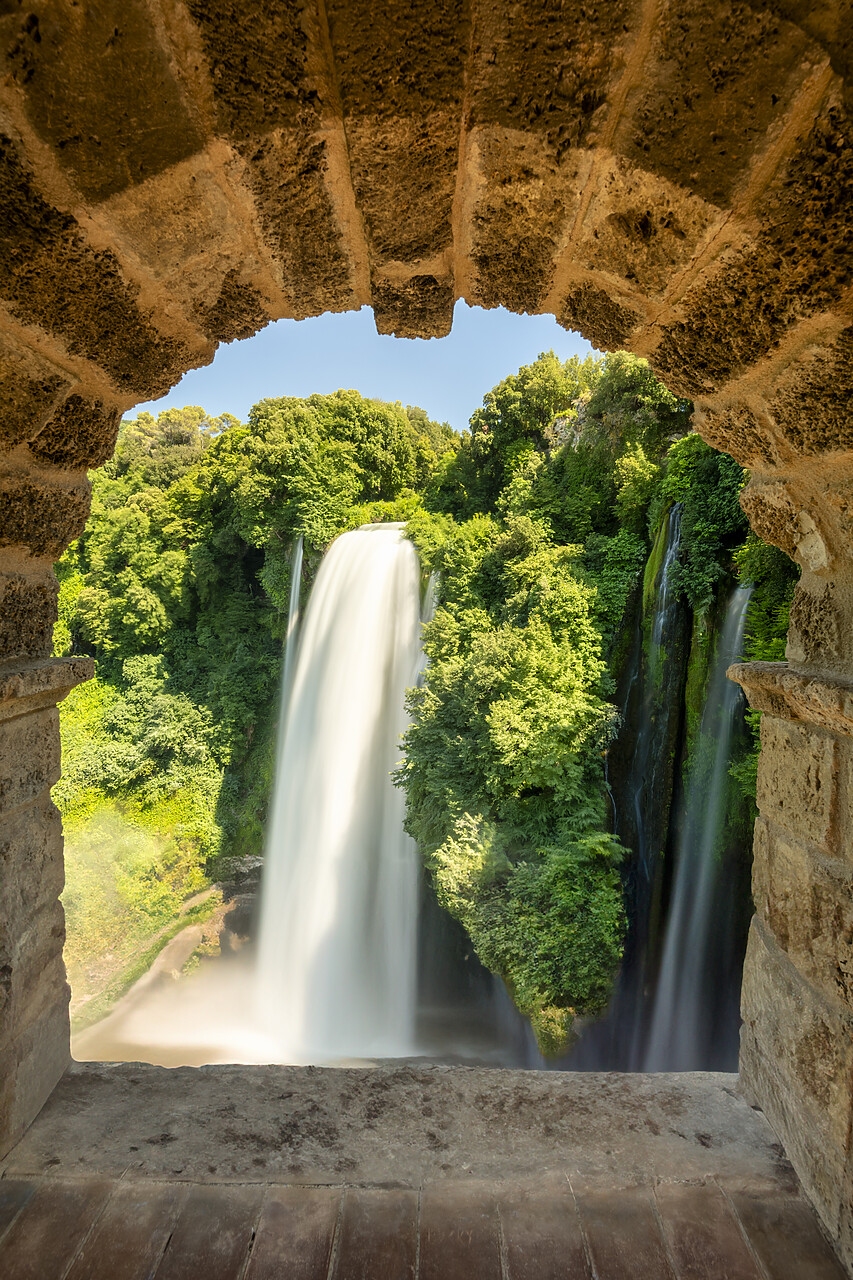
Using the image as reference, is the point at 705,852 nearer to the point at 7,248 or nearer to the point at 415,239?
the point at 415,239

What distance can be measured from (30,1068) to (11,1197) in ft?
0.97

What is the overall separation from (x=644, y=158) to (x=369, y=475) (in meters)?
16.3

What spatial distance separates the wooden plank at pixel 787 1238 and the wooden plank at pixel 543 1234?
39cm

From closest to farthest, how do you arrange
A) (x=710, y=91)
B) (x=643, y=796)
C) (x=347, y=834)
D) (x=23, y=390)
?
(x=710, y=91), (x=23, y=390), (x=643, y=796), (x=347, y=834)

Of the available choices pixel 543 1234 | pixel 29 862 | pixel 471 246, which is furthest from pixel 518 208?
pixel 543 1234

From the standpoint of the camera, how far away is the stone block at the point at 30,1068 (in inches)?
62.4

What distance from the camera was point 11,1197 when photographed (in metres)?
1.47

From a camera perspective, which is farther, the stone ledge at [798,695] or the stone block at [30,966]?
the stone block at [30,966]

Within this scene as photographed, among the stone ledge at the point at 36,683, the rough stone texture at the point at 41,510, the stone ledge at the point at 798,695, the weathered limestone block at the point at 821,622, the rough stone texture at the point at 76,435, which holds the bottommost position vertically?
the stone ledge at the point at 36,683

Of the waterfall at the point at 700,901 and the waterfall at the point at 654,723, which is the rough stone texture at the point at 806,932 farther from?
the waterfall at the point at 654,723

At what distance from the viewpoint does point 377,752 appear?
10922 millimetres

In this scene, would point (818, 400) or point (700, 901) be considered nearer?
point (818, 400)

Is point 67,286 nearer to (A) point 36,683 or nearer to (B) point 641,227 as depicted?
(A) point 36,683

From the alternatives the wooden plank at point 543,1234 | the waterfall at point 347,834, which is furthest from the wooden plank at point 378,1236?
the waterfall at point 347,834
